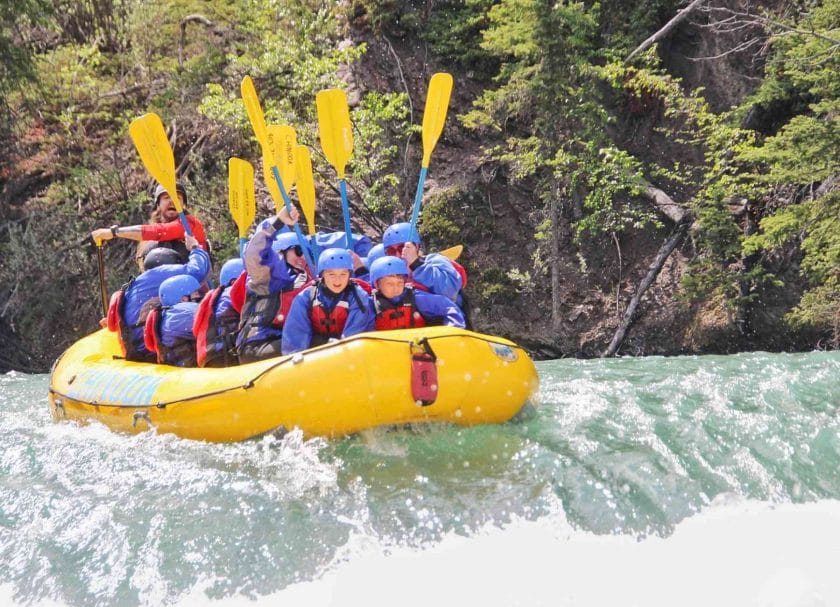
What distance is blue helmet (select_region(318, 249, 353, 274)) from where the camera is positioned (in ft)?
13.9

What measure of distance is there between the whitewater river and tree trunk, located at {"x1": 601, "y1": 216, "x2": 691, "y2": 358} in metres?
4.72

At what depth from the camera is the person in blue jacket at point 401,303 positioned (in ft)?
14.1

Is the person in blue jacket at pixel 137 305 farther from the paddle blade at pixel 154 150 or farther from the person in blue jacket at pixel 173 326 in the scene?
the paddle blade at pixel 154 150

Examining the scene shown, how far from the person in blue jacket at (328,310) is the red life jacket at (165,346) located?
1.11m

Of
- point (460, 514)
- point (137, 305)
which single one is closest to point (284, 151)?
point (137, 305)

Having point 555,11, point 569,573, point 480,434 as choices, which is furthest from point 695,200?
point 569,573

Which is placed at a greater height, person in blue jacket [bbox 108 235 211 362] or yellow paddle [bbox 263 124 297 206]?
yellow paddle [bbox 263 124 297 206]

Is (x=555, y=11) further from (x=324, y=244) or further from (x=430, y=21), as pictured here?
(x=324, y=244)

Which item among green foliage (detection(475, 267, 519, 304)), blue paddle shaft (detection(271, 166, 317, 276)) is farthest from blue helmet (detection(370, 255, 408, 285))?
green foliage (detection(475, 267, 519, 304))

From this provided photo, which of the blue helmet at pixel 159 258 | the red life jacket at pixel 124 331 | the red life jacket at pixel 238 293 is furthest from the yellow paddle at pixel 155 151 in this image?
the red life jacket at pixel 238 293

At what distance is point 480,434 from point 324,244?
2904mm

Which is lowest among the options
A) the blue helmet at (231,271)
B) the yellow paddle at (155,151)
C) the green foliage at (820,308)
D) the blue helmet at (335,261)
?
the green foliage at (820,308)

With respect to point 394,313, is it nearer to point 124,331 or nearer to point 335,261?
point 335,261

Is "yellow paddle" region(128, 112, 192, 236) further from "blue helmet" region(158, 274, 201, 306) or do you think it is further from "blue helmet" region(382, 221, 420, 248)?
"blue helmet" region(382, 221, 420, 248)
